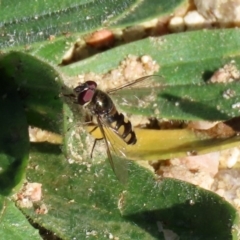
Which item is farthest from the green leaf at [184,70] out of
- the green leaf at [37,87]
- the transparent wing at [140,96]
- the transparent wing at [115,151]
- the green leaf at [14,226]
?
the green leaf at [14,226]

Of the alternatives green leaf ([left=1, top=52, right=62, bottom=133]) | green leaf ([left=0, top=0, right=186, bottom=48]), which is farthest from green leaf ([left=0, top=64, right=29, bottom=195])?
green leaf ([left=0, top=0, right=186, bottom=48])

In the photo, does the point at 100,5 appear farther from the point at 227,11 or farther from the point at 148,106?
the point at 227,11

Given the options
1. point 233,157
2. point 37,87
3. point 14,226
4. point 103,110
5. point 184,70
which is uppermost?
point 37,87

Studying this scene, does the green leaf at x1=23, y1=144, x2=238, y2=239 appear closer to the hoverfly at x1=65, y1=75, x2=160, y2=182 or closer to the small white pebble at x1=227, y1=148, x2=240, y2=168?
the hoverfly at x1=65, y1=75, x2=160, y2=182

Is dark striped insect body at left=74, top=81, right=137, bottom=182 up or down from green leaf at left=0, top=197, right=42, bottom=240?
up

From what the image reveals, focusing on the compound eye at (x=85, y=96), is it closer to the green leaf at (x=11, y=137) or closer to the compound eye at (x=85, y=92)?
the compound eye at (x=85, y=92)

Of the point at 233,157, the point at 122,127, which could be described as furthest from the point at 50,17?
the point at 233,157

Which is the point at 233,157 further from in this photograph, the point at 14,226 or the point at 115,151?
the point at 14,226
